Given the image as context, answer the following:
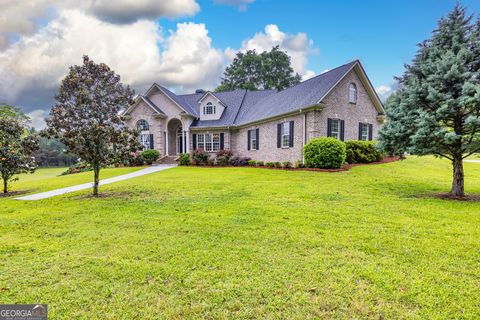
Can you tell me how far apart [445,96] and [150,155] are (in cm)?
2078

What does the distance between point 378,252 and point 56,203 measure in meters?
9.10

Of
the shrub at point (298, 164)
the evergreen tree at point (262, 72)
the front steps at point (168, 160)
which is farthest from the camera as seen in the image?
the evergreen tree at point (262, 72)

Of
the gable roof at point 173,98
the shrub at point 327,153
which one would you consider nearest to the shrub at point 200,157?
the gable roof at point 173,98

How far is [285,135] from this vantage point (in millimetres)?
16828

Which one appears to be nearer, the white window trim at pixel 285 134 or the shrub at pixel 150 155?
the white window trim at pixel 285 134

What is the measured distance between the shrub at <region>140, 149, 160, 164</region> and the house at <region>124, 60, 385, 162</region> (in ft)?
3.09

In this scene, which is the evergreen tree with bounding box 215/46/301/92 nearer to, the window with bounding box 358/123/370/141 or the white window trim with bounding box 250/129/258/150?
the white window trim with bounding box 250/129/258/150

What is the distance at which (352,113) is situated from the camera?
1708 centimetres

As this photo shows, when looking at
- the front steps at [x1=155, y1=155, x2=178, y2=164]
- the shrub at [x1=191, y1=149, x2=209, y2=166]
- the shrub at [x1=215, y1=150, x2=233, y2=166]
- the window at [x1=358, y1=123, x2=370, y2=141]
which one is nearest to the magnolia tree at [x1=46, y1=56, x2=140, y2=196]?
the shrub at [x1=215, y1=150, x2=233, y2=166]

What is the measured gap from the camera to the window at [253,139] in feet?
65.1

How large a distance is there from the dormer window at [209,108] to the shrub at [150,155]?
6.04 m

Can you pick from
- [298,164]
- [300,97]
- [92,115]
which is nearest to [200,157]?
[298,164]

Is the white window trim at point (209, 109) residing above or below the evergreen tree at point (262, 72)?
below

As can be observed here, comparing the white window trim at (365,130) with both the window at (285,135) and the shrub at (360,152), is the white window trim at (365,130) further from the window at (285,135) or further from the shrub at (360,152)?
the window at (285,135)
